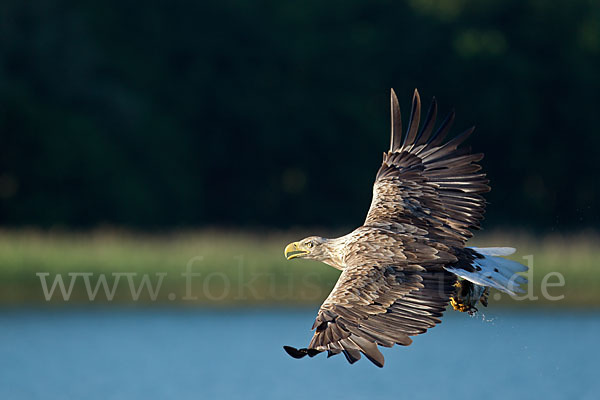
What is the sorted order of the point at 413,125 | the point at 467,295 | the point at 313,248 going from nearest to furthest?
1. the point at 467,295
2. the point at 413,125
3. the point at 313,248

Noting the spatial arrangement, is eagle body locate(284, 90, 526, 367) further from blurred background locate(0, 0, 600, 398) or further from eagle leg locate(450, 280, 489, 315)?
blurred background locate(0, 0, 600, 398)

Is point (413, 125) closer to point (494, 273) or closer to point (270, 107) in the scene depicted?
point (494, 273)

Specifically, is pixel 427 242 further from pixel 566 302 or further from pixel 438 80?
pixel 438 80

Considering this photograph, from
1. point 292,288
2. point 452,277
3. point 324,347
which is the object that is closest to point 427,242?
point 452,277

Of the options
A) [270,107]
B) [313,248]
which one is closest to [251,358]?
[313,248]

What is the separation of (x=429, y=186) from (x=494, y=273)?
0.90 metres

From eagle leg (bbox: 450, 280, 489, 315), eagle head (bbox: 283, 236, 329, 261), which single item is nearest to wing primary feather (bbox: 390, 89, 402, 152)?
eagle head (bbox: 283, 236, 329, 261)

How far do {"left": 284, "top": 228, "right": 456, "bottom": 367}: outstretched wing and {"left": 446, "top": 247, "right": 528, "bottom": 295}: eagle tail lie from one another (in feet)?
0.51

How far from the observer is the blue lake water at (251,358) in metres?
14.4

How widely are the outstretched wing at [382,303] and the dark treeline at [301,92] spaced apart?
25.1m

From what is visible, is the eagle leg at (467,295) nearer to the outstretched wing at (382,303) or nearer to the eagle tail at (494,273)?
the eagle tail at (494,273)

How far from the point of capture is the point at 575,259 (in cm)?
1997

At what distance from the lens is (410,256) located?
326 inches

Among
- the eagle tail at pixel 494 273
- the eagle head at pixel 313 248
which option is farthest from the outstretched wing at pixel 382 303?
the eagle head at pixel 313 248
